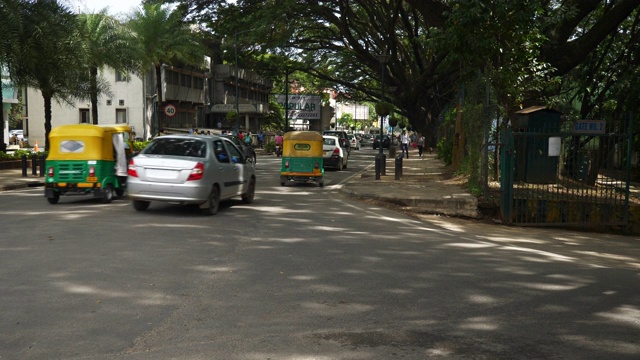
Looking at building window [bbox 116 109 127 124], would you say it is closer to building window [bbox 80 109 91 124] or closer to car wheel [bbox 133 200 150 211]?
building window [bbox 80 109 91 124]

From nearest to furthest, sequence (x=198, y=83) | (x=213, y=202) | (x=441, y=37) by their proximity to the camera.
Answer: (x=213, y=202), (x=441, y=37), (x=198, y=83)

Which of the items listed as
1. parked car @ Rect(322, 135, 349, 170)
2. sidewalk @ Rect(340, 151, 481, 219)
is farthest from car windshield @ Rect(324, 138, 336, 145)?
sidewalk @ Rect(340, 151, 481, 219)

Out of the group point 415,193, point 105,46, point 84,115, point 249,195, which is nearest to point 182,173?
point 249,195

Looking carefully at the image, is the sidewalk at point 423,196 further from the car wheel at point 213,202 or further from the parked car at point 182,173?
the car wheel at point 213,202

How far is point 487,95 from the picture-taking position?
1595 centimetres

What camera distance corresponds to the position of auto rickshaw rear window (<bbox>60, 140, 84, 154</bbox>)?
15266 mm

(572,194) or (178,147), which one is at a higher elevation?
(178,147)

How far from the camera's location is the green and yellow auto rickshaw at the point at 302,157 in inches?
851

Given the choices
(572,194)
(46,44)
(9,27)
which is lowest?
(572,194)

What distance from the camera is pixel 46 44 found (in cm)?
2566

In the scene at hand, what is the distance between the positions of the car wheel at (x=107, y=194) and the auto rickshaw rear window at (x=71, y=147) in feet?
3.33

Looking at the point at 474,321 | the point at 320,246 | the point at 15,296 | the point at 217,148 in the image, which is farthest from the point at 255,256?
the point at 217,148

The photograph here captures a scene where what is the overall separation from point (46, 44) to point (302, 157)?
38.0 feet

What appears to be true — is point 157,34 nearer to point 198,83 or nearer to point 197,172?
point 198,83
